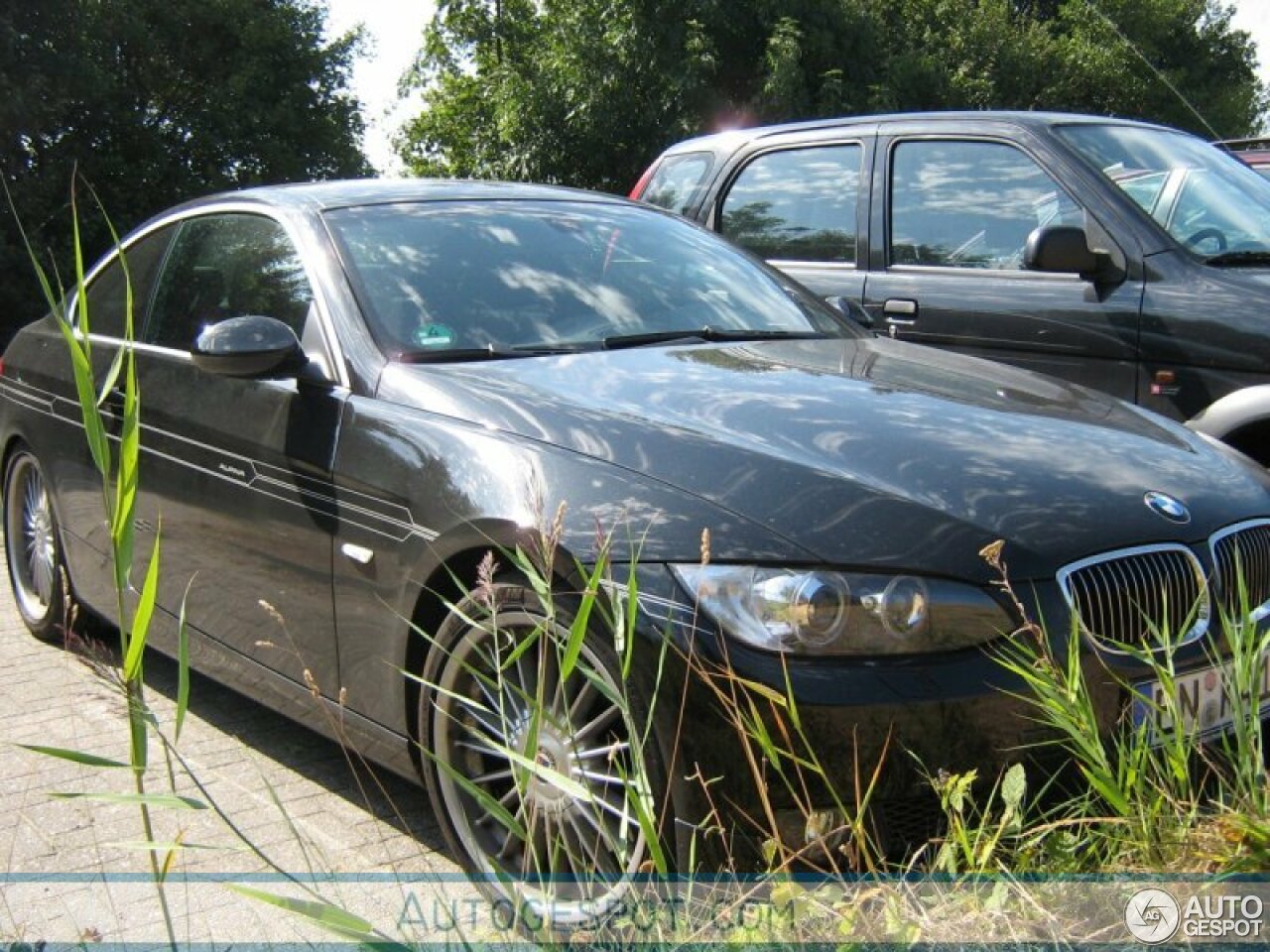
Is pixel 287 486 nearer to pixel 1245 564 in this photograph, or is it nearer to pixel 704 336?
pixel 704 336

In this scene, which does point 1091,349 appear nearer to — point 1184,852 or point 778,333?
point 778,333

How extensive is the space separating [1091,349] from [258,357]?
9.63 ft

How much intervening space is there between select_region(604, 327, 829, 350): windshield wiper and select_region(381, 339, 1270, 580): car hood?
79 mm

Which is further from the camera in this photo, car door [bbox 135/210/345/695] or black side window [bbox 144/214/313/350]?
black side window [bbox 144/214/313/350]

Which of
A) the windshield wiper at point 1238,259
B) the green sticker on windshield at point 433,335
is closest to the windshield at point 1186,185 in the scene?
the windshield wiper at point 1238,259

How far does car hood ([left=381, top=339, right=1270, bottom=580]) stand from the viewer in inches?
118

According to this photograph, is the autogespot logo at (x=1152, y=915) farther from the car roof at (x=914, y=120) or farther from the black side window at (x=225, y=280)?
the car roof at (x=914, y=120)

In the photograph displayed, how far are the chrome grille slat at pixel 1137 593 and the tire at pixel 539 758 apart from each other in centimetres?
89

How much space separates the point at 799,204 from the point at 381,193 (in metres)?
2.47

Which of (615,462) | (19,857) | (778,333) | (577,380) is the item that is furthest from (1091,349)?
(19,857)

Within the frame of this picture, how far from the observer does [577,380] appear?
12.2 feet

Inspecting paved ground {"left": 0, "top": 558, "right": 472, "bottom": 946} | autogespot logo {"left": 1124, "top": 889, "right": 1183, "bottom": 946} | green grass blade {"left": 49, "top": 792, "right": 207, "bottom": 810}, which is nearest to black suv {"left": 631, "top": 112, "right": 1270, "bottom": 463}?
paved ground {"left": 0, "top": 558, "right": 472, "bottom": 946}

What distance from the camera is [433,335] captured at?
13.0ft

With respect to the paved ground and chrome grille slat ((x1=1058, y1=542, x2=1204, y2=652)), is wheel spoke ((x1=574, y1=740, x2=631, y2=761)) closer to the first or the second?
the paved ground
